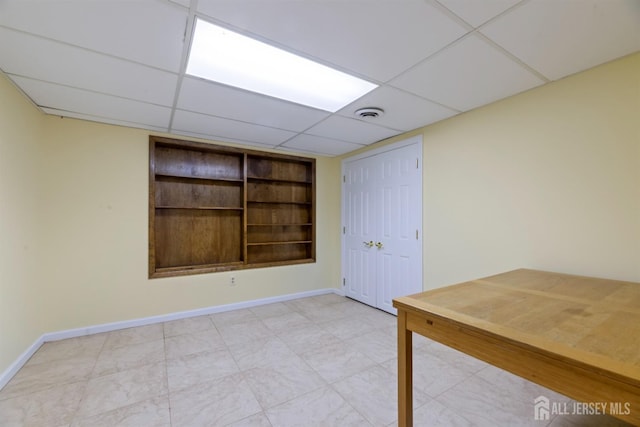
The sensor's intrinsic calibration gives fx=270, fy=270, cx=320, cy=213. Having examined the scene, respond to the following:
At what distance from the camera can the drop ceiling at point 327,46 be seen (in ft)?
4.42

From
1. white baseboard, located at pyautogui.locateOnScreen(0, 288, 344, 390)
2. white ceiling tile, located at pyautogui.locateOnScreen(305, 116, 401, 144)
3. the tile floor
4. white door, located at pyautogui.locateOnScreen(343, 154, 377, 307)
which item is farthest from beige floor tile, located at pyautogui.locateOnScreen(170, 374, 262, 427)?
white ceiling tile, located at pyautogui.locateOnScreen(305, 116, 401, 144)

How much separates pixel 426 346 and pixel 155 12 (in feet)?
10.5

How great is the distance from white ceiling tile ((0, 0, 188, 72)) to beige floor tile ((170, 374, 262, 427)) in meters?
2.29

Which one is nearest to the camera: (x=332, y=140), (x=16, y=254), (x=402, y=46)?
(x=402, y=46)

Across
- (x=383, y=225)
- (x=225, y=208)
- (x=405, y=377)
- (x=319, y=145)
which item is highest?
(x=319, y=145)

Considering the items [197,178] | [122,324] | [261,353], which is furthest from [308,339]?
[197,178]

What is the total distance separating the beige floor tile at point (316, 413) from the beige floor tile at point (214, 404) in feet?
0.55

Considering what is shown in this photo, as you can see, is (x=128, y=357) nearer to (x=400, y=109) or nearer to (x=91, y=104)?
(x=91, y=104)

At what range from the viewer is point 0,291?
2023mm

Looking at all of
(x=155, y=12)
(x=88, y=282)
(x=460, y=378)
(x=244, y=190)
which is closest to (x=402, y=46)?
(x=155, y=12)

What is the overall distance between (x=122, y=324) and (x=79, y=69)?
2604mm

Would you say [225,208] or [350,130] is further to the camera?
[225,208]

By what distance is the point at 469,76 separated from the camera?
77.7 inches

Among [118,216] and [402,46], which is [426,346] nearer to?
[402,46]
